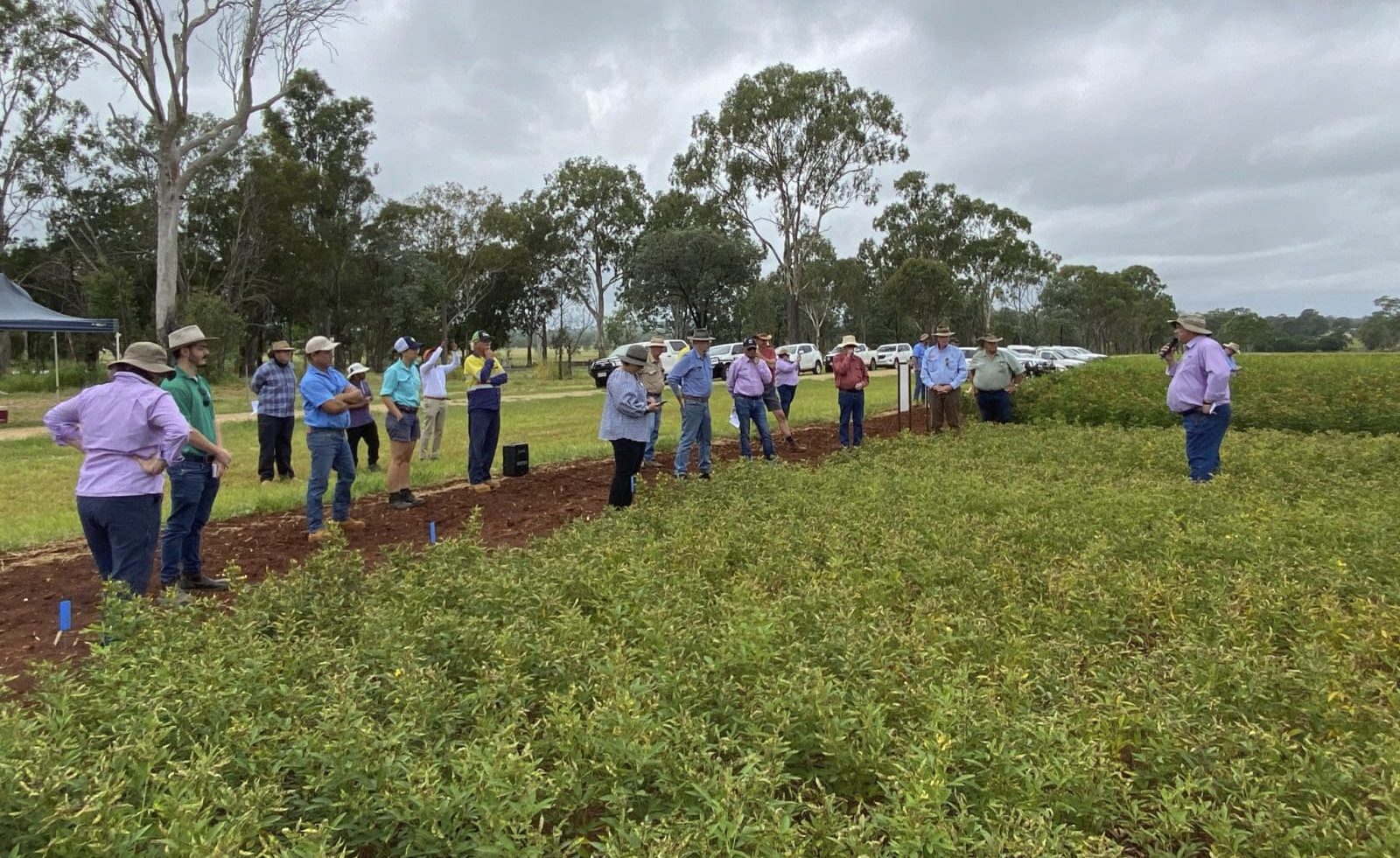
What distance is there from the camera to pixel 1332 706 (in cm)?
291

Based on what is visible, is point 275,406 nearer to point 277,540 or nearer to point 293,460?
point 293,460

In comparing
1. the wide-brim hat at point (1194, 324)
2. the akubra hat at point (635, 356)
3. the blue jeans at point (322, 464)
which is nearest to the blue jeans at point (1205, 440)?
the wide-brim hat at point (1194, 324)

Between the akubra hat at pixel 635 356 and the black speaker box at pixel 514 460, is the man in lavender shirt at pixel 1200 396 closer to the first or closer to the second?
the akubra hat at pixel 635 356

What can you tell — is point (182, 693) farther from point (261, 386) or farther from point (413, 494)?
point (261, 386)

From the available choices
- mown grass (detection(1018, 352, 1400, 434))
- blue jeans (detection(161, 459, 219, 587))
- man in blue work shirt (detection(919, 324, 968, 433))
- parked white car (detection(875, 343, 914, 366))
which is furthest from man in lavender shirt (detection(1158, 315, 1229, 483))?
parked white car (detection(875, 343, 914, 366))

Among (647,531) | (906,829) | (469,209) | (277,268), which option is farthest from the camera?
(469,209)

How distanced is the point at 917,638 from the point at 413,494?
6374 mm

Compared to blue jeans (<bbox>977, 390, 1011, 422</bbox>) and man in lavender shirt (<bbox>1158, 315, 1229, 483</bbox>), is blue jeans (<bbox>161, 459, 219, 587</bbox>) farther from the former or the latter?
blue jeans (<bbox>977, 390, 1011, 422</bbox>)

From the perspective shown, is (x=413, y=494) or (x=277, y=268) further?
(x=277, y=268)

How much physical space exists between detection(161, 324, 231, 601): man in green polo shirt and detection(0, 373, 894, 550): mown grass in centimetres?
243

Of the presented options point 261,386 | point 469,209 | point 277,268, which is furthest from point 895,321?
point 261,386

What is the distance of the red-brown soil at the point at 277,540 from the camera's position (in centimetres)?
476

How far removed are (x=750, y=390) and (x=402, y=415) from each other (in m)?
4.11

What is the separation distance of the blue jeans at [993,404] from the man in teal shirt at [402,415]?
8.06m
